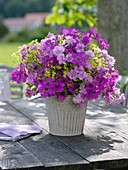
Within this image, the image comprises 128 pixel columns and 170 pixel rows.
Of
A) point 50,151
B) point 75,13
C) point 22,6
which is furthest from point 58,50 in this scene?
point 22,6

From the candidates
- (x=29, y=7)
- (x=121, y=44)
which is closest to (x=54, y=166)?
(x=121, y=44)

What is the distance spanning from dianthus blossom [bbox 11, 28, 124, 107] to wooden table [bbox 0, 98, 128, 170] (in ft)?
0.61

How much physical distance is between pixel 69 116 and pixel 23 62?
12.3 inches

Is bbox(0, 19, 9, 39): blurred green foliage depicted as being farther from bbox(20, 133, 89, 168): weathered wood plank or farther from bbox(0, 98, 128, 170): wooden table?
bbox(20, 133, 89, 168): weathered wood plank

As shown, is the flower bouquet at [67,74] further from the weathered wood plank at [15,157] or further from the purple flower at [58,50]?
the weathered wood plank at [15,157]

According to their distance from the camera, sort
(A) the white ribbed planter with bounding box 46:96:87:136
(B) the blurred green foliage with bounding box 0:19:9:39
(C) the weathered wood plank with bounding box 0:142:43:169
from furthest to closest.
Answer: (B) the blurred green foliage with bounding box 0:19:9:39 < (A) the white ribbed planter with bounding box 46:96:87:136 < (C) the weathered wood plank with bounding box 0:142:43:169

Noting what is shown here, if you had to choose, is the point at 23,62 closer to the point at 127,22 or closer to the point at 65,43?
the point at 65,43

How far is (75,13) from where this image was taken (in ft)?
19.5

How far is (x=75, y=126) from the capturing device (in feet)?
5.81

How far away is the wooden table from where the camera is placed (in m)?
1.40

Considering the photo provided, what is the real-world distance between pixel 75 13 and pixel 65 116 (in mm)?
4374

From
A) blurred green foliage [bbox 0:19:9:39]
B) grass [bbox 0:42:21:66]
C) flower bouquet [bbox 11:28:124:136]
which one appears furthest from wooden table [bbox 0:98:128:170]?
blurred green foliage [bbox 0:19:9:39]

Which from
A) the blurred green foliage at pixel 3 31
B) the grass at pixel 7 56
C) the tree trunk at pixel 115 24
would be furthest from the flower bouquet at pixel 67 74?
the blurred green foliage at pixel 3 31

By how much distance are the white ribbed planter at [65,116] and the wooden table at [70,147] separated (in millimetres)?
41
